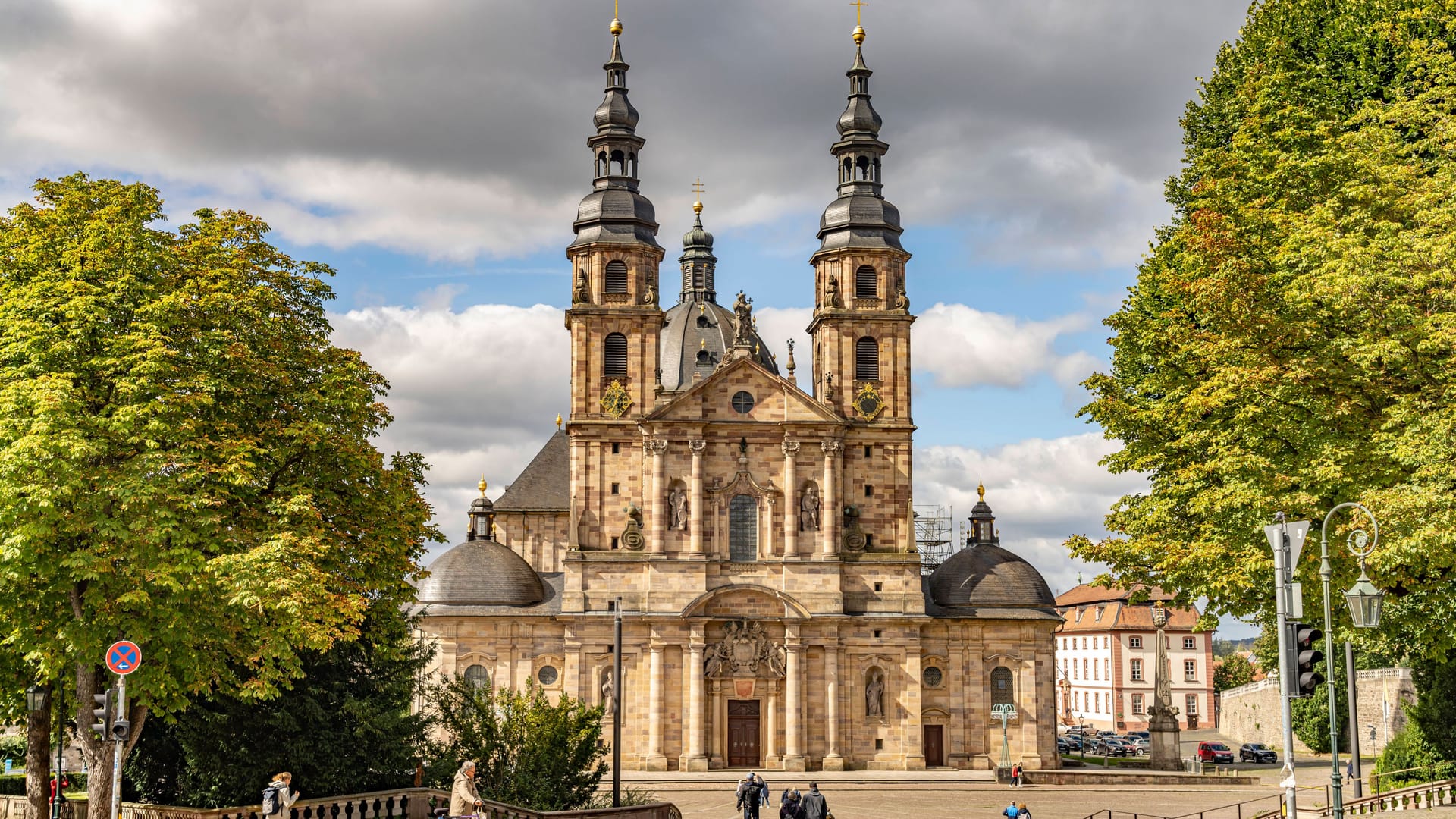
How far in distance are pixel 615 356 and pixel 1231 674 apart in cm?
7411

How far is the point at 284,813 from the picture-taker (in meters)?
23.9

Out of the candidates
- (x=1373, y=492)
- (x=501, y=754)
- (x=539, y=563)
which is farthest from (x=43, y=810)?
(x=539, y=563)

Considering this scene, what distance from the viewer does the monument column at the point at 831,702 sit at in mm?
57031

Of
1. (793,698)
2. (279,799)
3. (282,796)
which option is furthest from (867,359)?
(282,796)

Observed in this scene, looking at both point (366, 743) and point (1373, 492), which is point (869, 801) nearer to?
point (366, 743)

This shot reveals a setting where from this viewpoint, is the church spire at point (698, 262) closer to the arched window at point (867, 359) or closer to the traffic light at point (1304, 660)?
the arched window at point (867, 359)

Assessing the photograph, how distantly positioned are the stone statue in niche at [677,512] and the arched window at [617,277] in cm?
916

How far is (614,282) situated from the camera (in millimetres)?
60656

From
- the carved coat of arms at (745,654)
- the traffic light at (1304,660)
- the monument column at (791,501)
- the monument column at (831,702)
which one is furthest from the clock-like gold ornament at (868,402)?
the traffic light at (1304,660)

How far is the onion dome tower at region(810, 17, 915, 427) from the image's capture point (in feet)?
199

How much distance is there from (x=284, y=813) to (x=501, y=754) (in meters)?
6.57

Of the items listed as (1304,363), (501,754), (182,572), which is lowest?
(501,754)

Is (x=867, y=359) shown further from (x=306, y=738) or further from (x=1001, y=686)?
(x=306, y=738)

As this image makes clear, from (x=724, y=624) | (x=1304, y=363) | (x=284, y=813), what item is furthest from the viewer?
(x=724, y=624)
